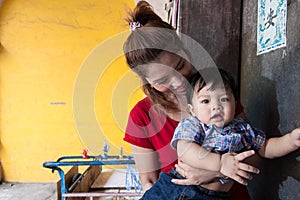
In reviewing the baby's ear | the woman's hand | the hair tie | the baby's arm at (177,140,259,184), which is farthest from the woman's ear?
the hair tie

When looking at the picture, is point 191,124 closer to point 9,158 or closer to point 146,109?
point 146,109

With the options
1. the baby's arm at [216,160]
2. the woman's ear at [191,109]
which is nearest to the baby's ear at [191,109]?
the woman's ear at [191,109]

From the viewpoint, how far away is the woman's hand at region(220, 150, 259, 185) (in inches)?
24.3

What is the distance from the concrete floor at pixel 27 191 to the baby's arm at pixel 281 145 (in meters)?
2.89

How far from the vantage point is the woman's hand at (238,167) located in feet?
2.02

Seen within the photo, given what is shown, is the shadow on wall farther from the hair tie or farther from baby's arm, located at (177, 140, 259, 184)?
the hair tie

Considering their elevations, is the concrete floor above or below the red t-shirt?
below

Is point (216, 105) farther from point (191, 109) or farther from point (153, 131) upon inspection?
point (153, 131)

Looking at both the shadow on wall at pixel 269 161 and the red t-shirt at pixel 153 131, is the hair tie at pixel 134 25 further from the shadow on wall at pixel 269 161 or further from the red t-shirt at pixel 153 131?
the shadow on wall at pixel 269 161

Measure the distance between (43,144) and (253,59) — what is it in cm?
319

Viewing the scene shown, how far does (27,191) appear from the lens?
3.27 m

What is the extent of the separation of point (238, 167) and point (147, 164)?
397 millimetres

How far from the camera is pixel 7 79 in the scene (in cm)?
346

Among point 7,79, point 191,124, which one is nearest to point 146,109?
point 191,124
